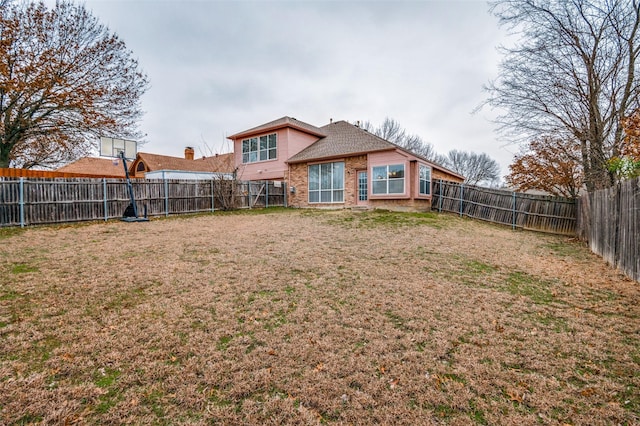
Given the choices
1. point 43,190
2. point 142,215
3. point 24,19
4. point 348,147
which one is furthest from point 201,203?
point 24,19

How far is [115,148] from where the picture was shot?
11789mm

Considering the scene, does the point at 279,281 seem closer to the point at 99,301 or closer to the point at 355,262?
the point at 355,262

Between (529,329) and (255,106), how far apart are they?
888 inches

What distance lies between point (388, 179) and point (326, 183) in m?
3.77

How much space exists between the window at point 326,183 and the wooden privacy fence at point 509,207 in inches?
198

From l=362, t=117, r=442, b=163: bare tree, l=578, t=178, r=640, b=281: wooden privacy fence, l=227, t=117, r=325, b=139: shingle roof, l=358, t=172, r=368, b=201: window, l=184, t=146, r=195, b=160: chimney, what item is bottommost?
l=578, t=178, r=640, b=281: wooden privacy fence

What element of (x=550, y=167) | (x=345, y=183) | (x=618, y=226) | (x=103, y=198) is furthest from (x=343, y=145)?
(x=618, y=226)

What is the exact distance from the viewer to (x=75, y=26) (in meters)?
13.8

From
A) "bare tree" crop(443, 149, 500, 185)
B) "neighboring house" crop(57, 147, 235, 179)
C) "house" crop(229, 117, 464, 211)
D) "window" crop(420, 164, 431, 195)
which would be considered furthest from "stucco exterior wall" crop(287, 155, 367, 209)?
"bare tree" crop(443, 149, 500, 185)

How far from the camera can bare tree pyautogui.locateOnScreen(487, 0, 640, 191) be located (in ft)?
29.2

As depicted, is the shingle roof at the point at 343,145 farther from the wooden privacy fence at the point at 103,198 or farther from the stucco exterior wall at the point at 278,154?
the wooden privacy fence at the point at 103,198

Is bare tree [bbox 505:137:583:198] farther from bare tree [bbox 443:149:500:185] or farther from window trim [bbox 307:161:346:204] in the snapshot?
bare tree [bbox 443:149:500:185]

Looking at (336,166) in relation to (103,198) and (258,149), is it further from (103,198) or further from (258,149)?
(103,198)

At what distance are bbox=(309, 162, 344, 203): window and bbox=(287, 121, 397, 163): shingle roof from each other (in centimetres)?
70
